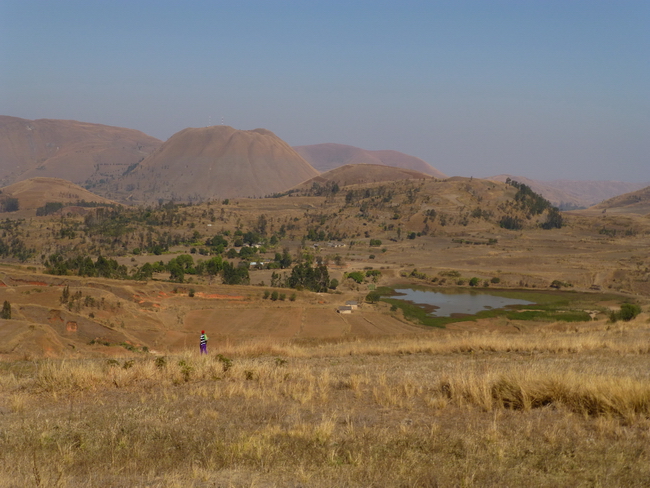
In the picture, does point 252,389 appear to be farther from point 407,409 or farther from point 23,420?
point 23,420

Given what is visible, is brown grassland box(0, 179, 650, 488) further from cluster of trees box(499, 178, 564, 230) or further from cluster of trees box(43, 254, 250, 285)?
cluster of trees box(499, 178, 564, 230)

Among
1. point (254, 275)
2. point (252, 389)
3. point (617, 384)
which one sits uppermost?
point (617, 384)

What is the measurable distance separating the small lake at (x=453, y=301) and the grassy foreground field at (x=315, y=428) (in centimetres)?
4509

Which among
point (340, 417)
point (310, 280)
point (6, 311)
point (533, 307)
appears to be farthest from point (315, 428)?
point (310, 280)

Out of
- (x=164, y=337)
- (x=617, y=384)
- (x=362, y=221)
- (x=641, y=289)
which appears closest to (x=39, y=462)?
(x=617, y=384)

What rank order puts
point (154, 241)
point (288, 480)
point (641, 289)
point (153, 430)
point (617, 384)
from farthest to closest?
point (154, 241) < point (641, 289) < point (617, 384) < point (153, 430) < point (288, 480)

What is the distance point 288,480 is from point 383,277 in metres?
71.6

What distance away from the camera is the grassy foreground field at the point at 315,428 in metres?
5.01

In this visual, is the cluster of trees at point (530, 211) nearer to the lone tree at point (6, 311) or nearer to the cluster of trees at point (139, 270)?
the cluster of trees at point (139, 270)

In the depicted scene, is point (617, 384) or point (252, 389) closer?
point (617, 384)

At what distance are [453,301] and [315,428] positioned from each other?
57.3m

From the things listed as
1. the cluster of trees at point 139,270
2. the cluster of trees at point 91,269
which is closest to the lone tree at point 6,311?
the cluster of trees at point 139,270

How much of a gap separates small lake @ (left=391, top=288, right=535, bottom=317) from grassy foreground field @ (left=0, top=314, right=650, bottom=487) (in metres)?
45.1

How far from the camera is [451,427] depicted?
6.43m
